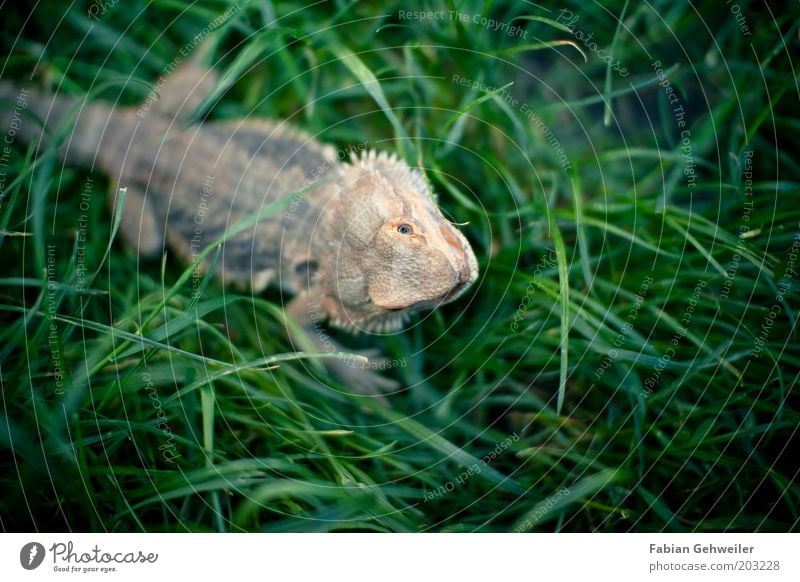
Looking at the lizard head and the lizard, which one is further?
the lizard

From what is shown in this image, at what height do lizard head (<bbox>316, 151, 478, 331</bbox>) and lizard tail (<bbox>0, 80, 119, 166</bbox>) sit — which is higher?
lizard tail (<bbox>0, 80, 119, 166</bbox>)

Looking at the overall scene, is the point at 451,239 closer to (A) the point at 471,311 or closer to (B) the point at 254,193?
(A) the point at 471,311

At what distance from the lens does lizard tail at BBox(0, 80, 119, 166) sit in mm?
1368

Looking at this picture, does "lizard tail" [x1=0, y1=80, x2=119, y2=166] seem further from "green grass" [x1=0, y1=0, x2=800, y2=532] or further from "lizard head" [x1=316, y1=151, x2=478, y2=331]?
"lizard head" [x1=316, y1=151, x2=478, y2=331]

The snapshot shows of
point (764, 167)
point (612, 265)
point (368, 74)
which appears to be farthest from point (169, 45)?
point (764, 167)

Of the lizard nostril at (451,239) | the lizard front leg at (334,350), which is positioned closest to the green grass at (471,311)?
the lizard front leg at (334,350)

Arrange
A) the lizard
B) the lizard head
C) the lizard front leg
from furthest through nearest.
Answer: the lizard front leg → the lizard → the lizard head

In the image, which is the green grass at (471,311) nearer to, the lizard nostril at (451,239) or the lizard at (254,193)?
the lizard at (254,193)

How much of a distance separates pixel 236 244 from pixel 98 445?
1.81 feet

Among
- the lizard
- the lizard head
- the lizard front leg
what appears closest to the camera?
the lizard head
